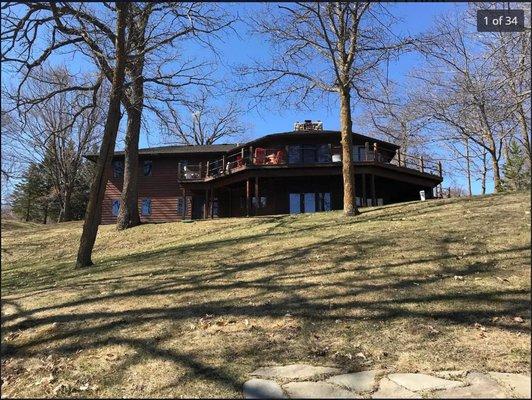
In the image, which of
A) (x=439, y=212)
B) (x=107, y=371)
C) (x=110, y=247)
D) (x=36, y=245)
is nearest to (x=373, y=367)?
(x=107, y=371)

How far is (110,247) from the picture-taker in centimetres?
1762

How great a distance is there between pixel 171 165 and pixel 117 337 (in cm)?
2801

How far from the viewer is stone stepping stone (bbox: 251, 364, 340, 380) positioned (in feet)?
13.7

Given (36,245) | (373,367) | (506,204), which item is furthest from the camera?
(36,245)

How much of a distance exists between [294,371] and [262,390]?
46 cm

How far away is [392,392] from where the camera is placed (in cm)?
376

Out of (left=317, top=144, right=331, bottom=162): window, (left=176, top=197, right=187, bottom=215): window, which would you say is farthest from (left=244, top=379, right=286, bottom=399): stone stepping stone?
(left=176, top=197, right=187, bottom=215): window

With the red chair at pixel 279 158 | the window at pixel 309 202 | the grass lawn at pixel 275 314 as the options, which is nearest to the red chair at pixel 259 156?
the red chair at pixel 279 158

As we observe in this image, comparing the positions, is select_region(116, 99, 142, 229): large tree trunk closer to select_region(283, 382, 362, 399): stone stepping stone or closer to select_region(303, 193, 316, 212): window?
select_region(303, 193, 316, 212): window

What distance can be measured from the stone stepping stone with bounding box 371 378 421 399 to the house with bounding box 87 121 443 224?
19841 mm

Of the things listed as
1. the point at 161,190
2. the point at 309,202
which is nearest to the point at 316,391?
the point at 309,202

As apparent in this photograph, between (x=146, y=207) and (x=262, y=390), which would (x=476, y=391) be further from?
(x=146, y=207)

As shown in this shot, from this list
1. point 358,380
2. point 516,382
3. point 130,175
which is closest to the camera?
point 516,382

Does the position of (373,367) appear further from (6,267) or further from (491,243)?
(6,267)
